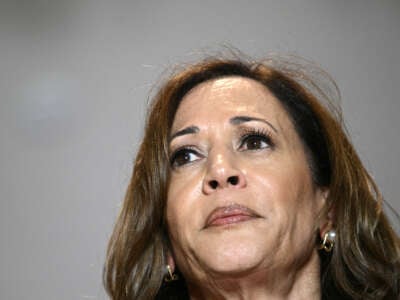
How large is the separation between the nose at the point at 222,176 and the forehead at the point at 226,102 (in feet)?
0.38

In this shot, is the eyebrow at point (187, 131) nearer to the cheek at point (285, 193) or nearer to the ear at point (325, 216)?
the cheek at point (285, 193)

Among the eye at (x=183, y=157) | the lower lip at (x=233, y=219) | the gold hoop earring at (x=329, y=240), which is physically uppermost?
the eye at (x=183, y=157)

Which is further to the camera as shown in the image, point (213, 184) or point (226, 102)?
point (226, 102)

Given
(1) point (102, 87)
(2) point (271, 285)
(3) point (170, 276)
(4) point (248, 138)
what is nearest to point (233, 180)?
(4) point (248, 138)

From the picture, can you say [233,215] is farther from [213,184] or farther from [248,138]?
[248,138]

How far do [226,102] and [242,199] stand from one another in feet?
0.84

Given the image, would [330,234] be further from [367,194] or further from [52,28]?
[52,28]

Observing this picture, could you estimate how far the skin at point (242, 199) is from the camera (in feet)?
4.65

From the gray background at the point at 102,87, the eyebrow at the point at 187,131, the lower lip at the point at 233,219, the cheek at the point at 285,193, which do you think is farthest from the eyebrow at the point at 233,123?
the gray background at the point at 102,87

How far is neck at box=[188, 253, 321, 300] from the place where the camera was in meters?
1.47

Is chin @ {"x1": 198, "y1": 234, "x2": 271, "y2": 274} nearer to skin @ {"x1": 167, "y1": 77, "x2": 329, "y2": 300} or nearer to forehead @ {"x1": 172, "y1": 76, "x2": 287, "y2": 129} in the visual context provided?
skin @ {"x1": 167, "y1": 77, "x2": 329, "y2": 300}

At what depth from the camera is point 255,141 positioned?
1.54 meters

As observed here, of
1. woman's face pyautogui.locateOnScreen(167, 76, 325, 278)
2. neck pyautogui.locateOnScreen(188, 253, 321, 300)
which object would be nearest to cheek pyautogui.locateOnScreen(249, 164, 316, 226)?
woman's face pyautogui.locateOnScreen(167, 76, 325, 278)

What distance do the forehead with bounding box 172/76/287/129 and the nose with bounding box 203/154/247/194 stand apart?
117mm
